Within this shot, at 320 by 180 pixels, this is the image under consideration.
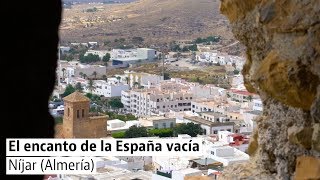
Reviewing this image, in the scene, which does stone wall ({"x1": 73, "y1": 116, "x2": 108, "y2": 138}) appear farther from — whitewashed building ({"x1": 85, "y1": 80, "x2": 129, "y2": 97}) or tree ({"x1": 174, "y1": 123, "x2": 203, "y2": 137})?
whitewashed building ({"x1": 85, "y1": 80, "x2": 129, "y2": 97})

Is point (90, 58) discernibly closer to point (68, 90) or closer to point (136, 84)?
point (136, 84)

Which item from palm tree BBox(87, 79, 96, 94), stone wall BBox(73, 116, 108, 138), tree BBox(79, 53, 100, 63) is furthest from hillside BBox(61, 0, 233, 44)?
stone wall BBox(73, 116, 108, 138)

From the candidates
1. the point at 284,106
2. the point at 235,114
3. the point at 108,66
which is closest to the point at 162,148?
the point at 284,106

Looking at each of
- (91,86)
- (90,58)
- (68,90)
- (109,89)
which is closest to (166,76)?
(91,86)

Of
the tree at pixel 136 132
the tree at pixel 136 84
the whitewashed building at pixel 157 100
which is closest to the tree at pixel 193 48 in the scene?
the tree at pixel 136 84

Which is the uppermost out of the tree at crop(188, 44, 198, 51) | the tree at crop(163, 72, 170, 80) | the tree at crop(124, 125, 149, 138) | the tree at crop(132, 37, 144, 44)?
the tree at crop(132, 37, 144, 44)

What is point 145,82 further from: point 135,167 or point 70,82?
point 135,167
